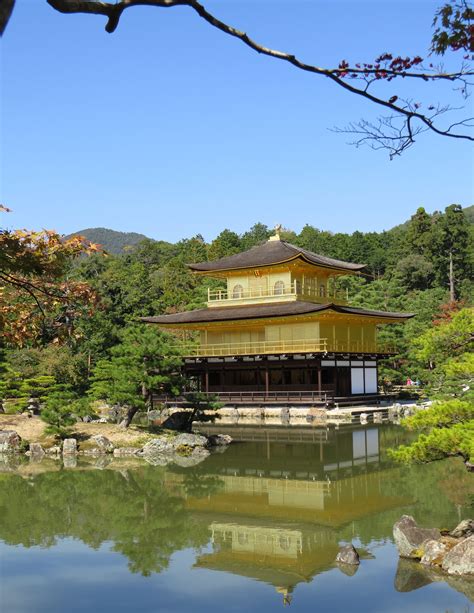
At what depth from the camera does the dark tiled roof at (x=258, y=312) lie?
3222 cm

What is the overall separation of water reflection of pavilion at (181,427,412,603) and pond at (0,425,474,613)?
34 mm

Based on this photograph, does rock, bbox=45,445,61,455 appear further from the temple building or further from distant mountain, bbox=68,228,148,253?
distant mountain, bbox=68,228,148,253

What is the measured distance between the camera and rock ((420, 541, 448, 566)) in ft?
28.5

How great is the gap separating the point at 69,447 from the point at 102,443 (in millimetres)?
906

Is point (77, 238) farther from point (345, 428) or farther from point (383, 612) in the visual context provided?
point (345, 428)

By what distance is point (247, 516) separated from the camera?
12.2 meters

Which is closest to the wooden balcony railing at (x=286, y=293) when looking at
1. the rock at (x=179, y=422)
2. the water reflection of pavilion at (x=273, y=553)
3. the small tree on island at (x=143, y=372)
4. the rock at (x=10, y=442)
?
the rock at (x=179, y=422)

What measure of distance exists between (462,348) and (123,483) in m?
8.62

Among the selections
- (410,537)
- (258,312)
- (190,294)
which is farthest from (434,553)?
(190,294)

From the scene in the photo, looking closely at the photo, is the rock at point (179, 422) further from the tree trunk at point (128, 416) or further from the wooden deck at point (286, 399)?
the wooden deck at point (286, 399)

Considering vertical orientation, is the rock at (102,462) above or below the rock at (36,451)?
below

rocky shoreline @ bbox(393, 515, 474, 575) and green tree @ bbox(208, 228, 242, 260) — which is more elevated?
green tree @ bbox(208, 228, 242, 260)

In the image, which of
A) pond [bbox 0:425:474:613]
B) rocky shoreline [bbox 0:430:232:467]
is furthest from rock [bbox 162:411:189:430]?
pond [bbox 0:425:474:613]

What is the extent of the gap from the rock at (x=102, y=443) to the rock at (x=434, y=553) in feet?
41.2
